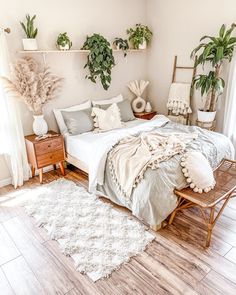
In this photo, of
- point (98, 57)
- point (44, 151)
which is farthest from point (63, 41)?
point (44, 151)

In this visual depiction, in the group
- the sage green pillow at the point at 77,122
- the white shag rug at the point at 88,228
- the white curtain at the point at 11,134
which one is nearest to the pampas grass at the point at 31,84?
the white curtain at the point at 11,134

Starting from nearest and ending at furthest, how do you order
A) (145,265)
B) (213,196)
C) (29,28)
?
1. (145,265)
2. (213,196)
3. (29,28)

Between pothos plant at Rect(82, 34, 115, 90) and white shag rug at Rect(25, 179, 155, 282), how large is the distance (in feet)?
5.76

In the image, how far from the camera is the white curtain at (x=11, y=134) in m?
2.70

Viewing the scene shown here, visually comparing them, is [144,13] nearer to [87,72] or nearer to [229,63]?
[87,72]

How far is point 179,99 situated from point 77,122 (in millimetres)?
1737

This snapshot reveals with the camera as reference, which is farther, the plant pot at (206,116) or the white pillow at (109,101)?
the white pillow at (109,101)

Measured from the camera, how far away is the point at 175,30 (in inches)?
148

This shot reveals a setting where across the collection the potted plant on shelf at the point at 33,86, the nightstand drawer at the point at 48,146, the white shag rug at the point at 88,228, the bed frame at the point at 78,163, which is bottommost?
the white shag rug at the point at 88,228

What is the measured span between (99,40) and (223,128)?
221cm

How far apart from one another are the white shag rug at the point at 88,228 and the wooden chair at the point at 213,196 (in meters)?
0.48

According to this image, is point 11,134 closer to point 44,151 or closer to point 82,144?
point 44,151

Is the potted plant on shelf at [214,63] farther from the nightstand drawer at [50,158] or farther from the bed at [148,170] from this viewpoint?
the nightstand drawer at [50,158]

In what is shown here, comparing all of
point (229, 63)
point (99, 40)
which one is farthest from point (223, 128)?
point (99, 40)
